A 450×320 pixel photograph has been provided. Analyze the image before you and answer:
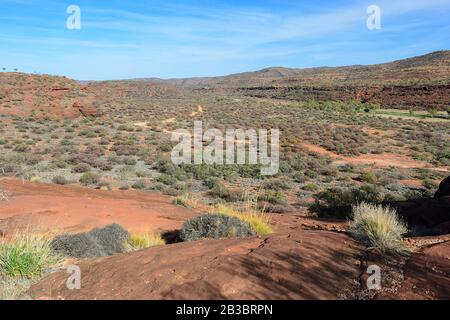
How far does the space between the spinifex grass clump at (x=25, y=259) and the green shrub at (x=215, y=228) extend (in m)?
2.47

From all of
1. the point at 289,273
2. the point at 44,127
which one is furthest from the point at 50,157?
the point at 289,273

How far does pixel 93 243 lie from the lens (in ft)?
21.4

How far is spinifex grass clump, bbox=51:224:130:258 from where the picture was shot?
616cm

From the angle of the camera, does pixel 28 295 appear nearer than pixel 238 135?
Yes

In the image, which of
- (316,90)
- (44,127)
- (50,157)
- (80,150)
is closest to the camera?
(50,157)

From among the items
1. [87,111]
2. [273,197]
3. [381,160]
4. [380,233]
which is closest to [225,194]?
[273,197]

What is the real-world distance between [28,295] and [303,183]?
605 inches

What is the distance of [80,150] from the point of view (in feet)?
77.4

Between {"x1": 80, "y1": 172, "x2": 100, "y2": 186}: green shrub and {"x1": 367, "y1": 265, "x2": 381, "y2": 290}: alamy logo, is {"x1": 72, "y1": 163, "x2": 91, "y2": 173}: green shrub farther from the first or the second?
{"x1": 367, "y1": 265, "x2": 381, "y2": 290}: alamy logo

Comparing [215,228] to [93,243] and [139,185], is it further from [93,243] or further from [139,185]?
[139,185]

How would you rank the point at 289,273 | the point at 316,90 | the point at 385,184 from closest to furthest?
the point at 289,273
the point at 385,184
the point at 316,90

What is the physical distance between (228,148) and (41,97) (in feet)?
101

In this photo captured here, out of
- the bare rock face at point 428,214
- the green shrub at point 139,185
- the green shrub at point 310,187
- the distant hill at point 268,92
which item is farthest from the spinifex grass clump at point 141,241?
the distant hill at point 268,92
